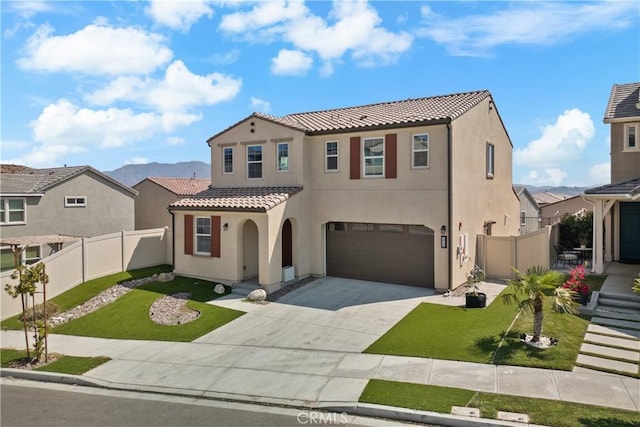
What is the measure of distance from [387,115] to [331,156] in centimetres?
299

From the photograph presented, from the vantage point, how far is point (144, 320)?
555 inches

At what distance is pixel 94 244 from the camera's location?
1852 centimetres

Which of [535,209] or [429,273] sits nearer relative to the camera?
[429,273]

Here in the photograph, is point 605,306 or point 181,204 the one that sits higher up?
point 181,204

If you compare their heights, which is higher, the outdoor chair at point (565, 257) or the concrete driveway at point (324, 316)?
the outdoor chair at point (565, 257)

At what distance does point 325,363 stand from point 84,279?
13.2 metres

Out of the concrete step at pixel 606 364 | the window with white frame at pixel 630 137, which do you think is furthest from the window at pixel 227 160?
the window with white frame at pixel 630 137

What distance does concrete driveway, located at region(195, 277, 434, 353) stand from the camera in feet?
38.2

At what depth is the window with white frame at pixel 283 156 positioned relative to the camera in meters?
18.3

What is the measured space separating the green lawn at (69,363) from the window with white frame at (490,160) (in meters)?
17.1

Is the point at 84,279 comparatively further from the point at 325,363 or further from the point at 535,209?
the point at 535,209

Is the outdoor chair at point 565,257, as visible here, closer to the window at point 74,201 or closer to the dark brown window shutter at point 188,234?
the dark brown window shutter at point 188,234

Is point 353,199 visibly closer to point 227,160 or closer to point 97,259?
point 227,160

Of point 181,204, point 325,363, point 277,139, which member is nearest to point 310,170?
point 277,139
